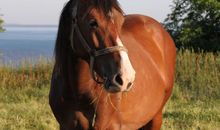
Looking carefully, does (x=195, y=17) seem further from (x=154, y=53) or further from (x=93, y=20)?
(x=93, y=20)

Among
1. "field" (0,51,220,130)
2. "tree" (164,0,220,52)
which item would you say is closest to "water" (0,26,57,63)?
"field" (0,51,220,130)

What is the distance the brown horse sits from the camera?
2.65 m

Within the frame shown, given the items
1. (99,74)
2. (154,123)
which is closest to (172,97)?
(154,123)

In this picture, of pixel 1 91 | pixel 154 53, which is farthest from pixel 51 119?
pixel 1 91

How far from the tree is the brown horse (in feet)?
52.6

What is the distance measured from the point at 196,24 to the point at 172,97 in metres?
13.4

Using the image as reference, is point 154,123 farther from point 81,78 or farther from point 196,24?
point 196,24

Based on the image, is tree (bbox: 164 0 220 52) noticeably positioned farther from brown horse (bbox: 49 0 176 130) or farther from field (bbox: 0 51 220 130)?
brown horse (bbox: 49 0 176 130)

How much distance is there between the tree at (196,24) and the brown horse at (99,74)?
16.0 meters

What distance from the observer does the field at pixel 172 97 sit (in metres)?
5.77

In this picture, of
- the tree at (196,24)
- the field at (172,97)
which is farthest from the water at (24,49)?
the tree at (196,24)

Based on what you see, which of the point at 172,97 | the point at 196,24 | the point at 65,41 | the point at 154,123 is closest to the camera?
the point at 65,41

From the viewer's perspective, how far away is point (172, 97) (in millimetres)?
8320

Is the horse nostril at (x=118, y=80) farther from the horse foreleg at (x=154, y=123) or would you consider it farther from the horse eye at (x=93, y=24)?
the horse foreleg at (x=154, y=123)
